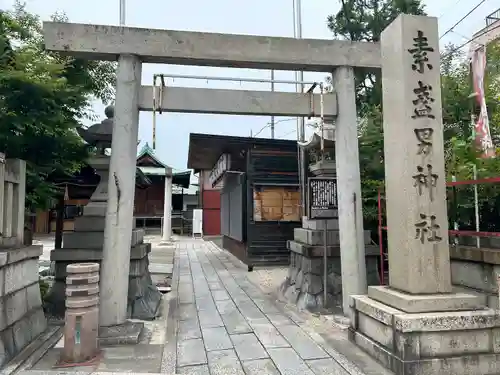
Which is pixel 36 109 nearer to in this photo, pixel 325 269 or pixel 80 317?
pixel 80 317

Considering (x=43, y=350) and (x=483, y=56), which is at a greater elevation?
(x=483, y=56)

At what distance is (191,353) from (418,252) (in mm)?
3236

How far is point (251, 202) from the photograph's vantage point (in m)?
14.0

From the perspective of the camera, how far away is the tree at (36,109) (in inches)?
243

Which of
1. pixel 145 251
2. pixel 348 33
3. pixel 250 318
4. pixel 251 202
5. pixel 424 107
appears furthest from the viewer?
pixel 348 33

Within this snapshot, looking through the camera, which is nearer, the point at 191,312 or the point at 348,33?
the point at 191,312

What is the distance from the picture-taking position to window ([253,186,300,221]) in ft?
46.2

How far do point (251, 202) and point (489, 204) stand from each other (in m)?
8.68

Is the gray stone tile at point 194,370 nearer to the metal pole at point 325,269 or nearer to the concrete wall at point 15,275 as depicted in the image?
the concrete wall at point 15,275

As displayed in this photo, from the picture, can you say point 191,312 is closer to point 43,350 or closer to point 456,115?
point 43,350

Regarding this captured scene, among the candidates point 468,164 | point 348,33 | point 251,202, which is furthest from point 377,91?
point 468,164

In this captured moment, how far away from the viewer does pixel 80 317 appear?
4812mm

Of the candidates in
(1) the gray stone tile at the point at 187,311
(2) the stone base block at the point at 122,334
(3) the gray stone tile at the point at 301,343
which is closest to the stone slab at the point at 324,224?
(3) the gray stone tile at the point at 301,343

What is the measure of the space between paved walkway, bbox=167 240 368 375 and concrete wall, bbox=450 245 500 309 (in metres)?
2.16
